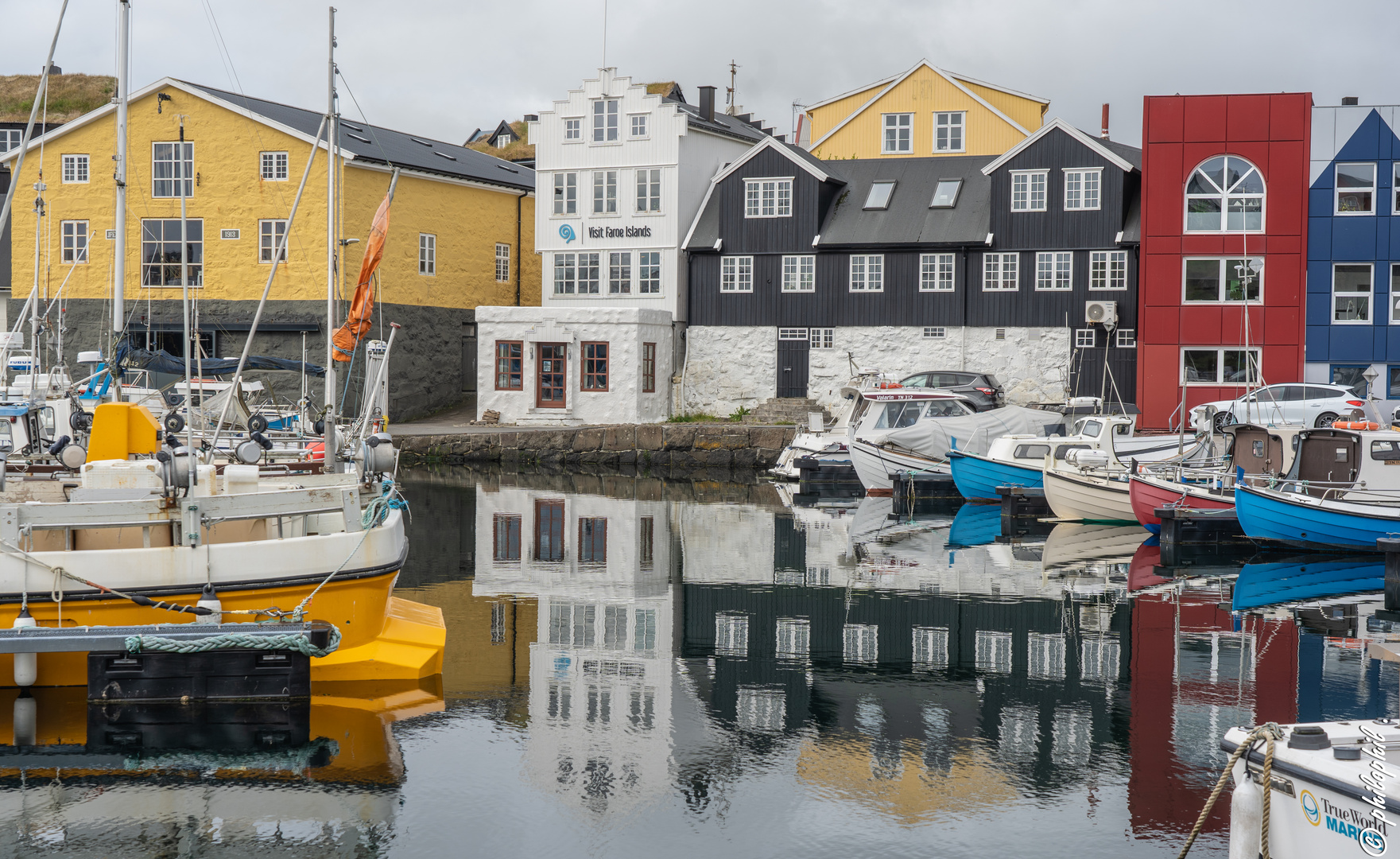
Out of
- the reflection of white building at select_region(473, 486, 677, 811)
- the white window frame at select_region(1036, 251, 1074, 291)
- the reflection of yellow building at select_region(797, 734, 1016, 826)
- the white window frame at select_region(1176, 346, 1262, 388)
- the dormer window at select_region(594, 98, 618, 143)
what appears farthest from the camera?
the dormer window at select_region(594, 98, 618, 143)

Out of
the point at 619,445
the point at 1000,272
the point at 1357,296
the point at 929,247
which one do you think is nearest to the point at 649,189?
the point at 619,445

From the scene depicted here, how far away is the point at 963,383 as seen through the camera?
38.3m

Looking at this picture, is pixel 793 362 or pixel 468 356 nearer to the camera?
pixel 793 362

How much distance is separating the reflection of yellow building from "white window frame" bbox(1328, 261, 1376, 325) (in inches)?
1169

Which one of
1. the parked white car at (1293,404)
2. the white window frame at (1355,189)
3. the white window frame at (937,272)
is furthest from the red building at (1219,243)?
the white window frame at (937,272)

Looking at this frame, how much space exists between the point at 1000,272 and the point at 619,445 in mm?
12620

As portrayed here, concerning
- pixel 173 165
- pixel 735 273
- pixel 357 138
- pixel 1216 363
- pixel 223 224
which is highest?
pixel 357 138

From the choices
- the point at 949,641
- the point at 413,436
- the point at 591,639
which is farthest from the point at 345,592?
the point at 413,436

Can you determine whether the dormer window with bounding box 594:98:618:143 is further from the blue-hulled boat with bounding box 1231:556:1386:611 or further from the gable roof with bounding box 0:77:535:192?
the blue-hulled boat with bounding box 1231:556:1386:611

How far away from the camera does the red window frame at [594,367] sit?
42.1 m

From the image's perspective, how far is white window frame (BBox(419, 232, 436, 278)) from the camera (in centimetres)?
4497

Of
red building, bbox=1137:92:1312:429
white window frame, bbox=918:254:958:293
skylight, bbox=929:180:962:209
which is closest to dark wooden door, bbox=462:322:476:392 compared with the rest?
white window frame, bbox=918:254:958:293

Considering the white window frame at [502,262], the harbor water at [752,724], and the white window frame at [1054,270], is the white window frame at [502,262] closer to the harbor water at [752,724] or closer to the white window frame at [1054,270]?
the white window frame at [1054,270]

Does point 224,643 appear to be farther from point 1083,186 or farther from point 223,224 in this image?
point 223,224
